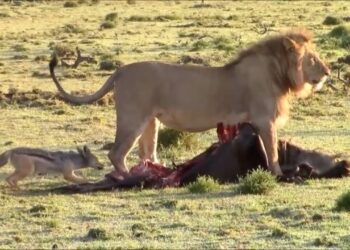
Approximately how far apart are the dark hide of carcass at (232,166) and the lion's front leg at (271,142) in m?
0.10

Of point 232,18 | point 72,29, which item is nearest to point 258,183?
point 72,29

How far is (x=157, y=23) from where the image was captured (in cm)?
5025

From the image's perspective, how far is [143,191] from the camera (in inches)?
547

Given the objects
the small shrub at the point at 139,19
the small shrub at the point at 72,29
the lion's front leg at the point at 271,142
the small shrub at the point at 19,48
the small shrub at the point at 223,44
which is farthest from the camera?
the small shrub at the point at 139,19

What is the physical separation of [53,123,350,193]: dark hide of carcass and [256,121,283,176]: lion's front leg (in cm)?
10

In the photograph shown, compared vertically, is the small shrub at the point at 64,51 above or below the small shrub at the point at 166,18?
above

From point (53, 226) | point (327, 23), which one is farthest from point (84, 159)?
point (327, 23)

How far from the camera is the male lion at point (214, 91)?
14.4m

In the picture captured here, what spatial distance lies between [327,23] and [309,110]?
82.4 ft

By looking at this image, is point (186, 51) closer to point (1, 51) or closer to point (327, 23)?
point (1, 51)

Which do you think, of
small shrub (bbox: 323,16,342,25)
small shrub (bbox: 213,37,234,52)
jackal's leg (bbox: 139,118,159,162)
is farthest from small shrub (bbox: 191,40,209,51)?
jackal's leg (bbox: 139,118,159,162)

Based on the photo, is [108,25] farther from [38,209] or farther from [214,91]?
[38,209]

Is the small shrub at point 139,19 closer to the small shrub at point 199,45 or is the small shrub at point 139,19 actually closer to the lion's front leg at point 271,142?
the small shrub at point 199,45

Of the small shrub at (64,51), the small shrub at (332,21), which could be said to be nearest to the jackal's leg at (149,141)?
the small shrub at (64,51)
